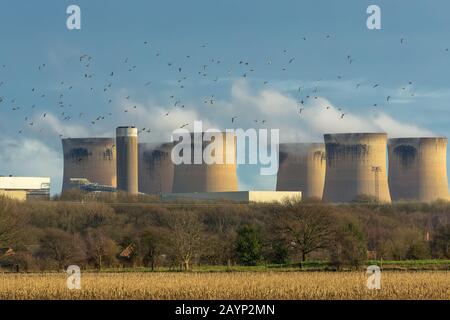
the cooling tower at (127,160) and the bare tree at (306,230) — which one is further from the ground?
the cooling tower at (127,160)

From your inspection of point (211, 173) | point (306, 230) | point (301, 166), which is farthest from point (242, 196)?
point (306, 230)

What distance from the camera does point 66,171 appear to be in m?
85.2

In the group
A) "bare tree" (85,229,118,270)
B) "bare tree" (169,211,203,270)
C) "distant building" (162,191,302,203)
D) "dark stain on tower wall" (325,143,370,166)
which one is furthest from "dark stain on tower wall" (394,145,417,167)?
"bare tree" (85,229,118,270)

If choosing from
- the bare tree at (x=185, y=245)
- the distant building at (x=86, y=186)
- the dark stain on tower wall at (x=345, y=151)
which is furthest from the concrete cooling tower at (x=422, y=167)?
the bare tree at (x=185, y=245)

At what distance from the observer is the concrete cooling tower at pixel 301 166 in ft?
260

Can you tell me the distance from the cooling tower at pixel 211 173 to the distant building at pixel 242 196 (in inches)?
29.7

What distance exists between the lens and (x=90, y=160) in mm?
83875

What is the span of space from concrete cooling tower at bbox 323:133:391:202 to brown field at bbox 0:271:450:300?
4381 cm

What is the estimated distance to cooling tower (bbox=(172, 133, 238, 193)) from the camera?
73188 mm

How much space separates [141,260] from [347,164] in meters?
38.9

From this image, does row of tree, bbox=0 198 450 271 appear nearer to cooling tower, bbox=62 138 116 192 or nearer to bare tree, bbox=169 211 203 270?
bare tree, bbox=169 211 203 270

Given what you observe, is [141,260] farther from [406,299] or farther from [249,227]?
[406,299]

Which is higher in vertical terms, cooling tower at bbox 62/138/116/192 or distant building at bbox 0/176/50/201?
cooling tower at bbox 62/138/116/192

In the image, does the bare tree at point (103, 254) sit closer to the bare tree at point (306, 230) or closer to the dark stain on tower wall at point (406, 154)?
the bare tree at point (306, 230)
